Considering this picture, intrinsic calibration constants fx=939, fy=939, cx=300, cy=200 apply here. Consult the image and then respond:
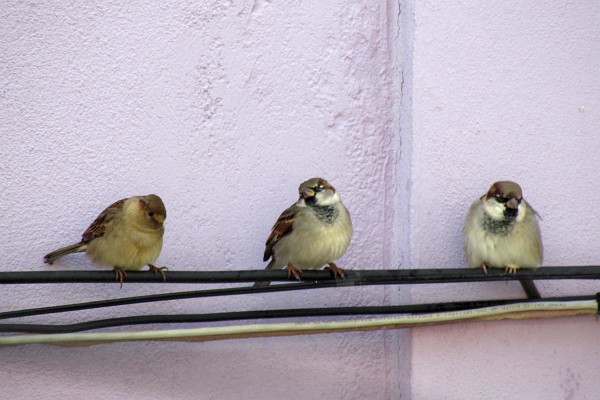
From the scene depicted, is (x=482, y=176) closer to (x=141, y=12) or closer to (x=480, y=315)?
(x=480, y=315)

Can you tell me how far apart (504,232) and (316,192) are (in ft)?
2.29

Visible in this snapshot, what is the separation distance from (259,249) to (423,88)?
0.80 metres

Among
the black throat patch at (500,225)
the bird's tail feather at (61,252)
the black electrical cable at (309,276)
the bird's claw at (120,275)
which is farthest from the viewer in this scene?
the black throat patch at (500,225)

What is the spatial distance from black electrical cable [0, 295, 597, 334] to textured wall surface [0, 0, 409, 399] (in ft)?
0.55

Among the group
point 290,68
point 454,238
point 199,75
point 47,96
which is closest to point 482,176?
point 454,238

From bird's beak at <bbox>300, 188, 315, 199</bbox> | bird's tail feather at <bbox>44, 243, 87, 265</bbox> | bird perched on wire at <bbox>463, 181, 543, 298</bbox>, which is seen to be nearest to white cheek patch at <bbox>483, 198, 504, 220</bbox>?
bird perched on wire at <bbox>463, 181, 543, 298</bbox>

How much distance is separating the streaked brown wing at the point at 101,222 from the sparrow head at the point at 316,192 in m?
0.61

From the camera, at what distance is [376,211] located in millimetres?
3342

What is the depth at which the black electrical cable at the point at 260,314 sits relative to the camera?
9.11 ft

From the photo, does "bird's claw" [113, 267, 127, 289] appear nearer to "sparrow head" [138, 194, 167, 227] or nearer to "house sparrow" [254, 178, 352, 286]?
"sparrow head" [138, 194, 167, 227]

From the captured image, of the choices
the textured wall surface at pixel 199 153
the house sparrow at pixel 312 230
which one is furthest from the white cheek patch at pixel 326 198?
the textured wall surface at pixel 199 153

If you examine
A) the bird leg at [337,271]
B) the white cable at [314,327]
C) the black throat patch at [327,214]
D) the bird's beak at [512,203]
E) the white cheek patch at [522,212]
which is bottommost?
the white cable at [314,327]

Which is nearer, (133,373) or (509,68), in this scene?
(133,373)

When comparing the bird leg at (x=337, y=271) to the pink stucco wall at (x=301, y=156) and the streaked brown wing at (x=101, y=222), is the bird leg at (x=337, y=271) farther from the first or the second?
the streaked brown wing at (x=101, y=222)
